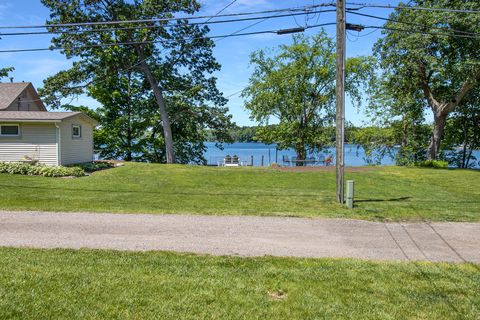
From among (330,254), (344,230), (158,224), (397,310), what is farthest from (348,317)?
(158,224)

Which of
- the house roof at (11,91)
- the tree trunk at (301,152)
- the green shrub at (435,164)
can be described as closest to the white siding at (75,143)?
the house roof at (11,91)

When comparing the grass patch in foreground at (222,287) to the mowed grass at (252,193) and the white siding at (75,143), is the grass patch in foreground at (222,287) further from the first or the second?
the white siding at (75,143)

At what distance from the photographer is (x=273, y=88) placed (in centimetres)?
3011

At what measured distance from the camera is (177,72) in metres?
27.8

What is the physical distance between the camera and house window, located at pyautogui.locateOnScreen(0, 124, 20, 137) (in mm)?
18797

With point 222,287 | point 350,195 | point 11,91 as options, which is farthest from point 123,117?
point 222,287

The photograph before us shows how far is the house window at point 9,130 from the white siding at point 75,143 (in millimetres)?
2220

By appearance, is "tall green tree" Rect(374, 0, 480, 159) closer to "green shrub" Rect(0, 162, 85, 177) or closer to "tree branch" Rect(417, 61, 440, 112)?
"tree branch" Rect(417, 61, 440, 112)

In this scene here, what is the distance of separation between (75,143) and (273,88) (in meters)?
15.9

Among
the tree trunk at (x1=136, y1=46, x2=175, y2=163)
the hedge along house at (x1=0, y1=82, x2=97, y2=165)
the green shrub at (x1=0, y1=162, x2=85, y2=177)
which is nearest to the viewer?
the green shrub at (x1=0, y1=162, x2=85, y2=177)

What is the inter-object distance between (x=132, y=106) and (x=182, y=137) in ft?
16.3

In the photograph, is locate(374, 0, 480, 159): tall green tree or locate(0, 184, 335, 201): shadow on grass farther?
locate(374, 0, 480, 159): tall green tree

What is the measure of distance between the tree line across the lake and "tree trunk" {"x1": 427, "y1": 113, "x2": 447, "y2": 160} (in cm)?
7

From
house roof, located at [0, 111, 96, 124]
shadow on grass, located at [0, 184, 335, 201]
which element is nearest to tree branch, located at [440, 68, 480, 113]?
shadow on grass, located at [0, 184, 335, 201]
